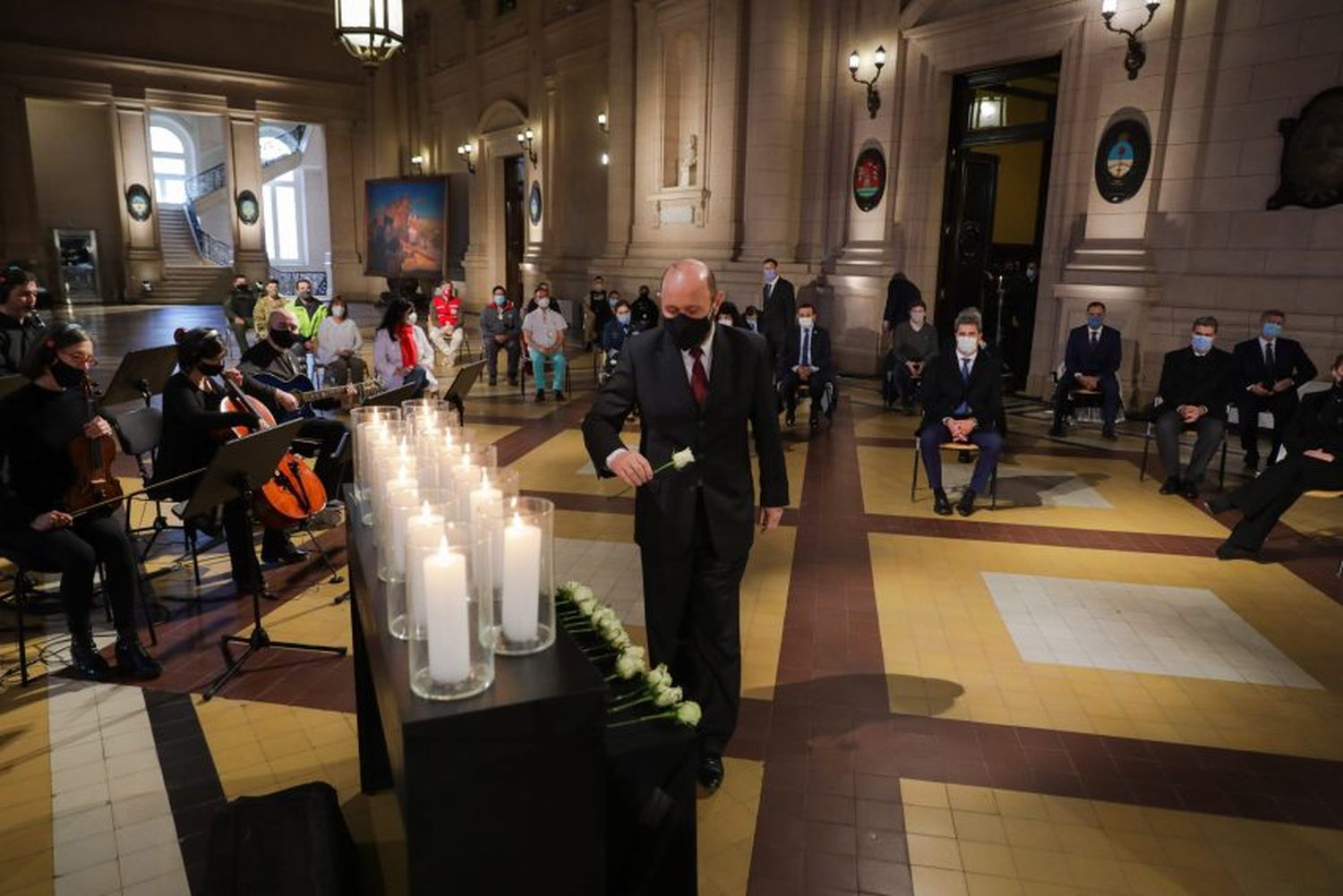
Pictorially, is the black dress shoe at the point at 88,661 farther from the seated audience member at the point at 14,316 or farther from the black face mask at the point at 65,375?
the seated audience member at the point at 14,316

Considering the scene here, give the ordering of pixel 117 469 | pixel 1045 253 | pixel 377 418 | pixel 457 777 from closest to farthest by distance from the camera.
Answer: pixel 457 777 < pixel 377 418 < pixel 117 469 < pixel 1045 253

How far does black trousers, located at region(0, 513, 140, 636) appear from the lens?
14.6 feet

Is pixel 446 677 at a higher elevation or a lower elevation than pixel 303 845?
higher

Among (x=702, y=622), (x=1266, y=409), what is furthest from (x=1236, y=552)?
(x=702, y=622)

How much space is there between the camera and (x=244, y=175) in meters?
29.0

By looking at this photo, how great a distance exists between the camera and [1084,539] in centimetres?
684

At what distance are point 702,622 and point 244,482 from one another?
253cm

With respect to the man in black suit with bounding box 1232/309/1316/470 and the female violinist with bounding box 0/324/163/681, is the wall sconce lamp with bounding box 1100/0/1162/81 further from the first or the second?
the female violinist with bounding box 0/324/163/681

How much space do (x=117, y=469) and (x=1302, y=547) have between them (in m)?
10.1

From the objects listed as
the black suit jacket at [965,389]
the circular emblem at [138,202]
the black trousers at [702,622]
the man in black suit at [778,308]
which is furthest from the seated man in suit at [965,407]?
the circular emblem at [138,202]

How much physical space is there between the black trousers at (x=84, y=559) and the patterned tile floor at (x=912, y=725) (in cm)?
36

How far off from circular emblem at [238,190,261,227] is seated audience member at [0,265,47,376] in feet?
79.3

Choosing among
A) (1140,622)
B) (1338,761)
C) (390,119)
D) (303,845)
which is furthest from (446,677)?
(390,119)

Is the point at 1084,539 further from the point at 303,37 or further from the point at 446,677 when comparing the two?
the point at 303,37
